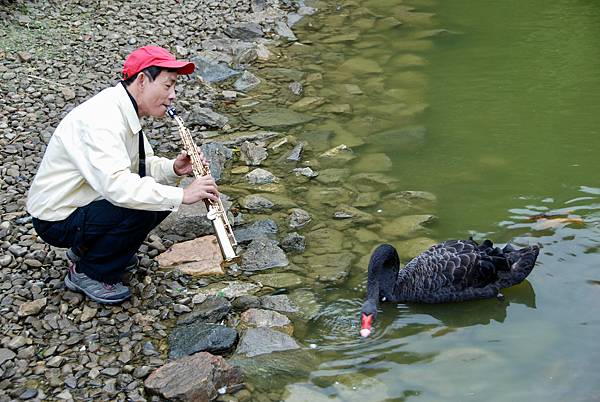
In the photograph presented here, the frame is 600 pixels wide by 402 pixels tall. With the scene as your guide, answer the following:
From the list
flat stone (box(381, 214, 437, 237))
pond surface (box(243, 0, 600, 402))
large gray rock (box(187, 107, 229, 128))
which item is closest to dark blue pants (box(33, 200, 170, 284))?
pond surface (box(243, 0, 600, 402))

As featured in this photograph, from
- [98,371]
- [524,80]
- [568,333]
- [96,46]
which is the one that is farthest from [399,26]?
[98,371]

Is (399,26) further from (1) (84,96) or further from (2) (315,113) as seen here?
(1) (84,96)

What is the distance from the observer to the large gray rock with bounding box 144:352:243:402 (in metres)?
4.36

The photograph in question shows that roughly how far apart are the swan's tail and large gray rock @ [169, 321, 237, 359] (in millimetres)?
1970

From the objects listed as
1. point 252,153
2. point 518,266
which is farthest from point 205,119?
point 518,266

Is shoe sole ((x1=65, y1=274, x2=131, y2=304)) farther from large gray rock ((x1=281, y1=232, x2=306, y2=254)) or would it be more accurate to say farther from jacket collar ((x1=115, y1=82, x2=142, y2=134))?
large gray rock ((x1=281, y1=232, x2=306, y2=254))

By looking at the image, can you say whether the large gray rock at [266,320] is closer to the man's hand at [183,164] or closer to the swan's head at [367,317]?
the swan's head at [367,317]

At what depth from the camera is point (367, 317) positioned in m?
5.09

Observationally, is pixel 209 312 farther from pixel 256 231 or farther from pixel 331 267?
pixel 256 231

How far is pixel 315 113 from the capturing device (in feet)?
28.0

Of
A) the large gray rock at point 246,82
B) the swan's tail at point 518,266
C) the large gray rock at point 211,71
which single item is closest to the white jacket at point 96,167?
the swan's tail at point 518,266

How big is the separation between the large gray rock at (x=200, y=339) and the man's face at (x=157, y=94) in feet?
4.56

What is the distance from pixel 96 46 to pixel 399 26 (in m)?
4.26

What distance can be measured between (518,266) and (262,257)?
6.18ft
